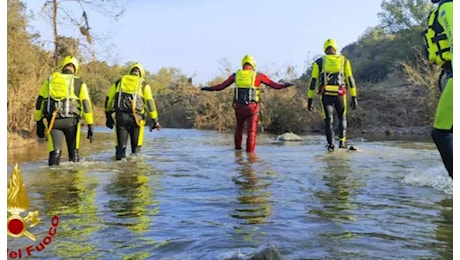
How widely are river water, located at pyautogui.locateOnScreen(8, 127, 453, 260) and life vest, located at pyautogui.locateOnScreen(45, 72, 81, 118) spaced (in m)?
0.90

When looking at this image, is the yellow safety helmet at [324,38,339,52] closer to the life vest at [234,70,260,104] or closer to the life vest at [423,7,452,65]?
the life vest at [234,70,260,104]

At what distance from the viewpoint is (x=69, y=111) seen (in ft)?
28.2

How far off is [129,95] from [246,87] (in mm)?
2628

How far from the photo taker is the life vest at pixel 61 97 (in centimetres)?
855

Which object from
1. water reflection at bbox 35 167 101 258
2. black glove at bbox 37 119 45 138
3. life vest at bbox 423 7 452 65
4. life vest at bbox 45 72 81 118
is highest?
life vest at bbox 423 7 452 65

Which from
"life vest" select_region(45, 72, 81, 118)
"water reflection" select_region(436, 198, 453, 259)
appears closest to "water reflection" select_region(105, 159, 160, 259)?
"life vest" select_region(45, 72, 81, 118)

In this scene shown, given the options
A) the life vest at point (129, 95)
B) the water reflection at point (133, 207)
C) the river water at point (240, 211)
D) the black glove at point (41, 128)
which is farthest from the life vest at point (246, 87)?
the black glove at point (41, 128)

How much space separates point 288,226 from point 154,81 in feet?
156

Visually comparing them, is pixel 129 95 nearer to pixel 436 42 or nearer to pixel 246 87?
pixel 246 87

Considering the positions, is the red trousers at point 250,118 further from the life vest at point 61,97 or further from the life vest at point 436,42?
the life vest at point 436,42

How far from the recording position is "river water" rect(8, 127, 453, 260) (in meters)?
3.86

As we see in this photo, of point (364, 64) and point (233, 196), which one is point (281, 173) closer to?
point (233, 196)

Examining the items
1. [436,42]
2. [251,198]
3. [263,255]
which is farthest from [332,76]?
[263,255]

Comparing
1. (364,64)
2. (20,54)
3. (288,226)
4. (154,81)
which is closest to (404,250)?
(288,226)
